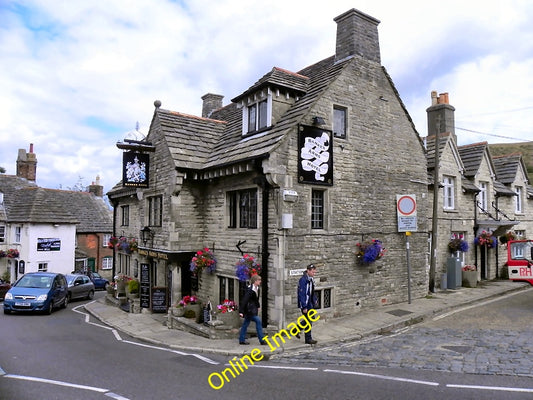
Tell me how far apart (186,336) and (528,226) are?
24.2 metres

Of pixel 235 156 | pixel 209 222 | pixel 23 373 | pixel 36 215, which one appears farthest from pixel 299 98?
pixel 36 215

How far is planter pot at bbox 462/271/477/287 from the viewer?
19.5 m

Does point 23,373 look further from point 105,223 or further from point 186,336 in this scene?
point 105,223

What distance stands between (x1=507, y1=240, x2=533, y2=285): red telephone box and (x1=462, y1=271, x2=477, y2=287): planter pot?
→ 3155 millimetres

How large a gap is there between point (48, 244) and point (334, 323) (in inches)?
1078

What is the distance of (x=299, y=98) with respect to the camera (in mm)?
14227

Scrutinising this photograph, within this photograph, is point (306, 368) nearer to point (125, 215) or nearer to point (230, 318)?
point (230, 318)

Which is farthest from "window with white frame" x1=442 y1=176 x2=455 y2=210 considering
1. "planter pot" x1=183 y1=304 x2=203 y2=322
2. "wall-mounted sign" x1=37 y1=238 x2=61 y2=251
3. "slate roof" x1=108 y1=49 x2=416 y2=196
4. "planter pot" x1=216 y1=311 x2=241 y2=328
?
"wall-mounted sign" x1=37 y1=238 x2=61 y2=251

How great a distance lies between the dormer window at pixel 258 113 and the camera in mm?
13617

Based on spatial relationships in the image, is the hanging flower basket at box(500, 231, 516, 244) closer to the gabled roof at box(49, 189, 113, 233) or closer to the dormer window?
the dormer window

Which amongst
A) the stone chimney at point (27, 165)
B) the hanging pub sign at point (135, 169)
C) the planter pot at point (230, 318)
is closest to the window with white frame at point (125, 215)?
the hanging pub sign at point (135, 169)

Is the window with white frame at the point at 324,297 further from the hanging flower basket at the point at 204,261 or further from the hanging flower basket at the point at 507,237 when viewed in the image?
the hanging flower basket at the point at 507,237

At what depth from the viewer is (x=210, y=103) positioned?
23.6 metres

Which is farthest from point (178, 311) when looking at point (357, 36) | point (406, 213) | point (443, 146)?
point (443, 146)
